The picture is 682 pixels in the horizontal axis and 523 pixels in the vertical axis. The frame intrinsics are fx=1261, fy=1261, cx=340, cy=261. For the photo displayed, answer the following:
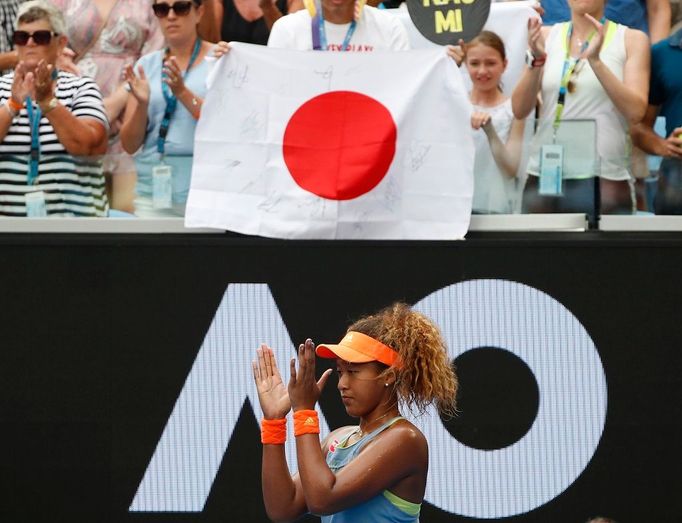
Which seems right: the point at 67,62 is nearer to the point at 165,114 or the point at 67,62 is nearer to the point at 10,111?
the point at 10,111

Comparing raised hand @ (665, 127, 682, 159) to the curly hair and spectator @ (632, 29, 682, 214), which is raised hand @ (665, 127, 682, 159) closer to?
spectator @ (632, 29, 682, 214)

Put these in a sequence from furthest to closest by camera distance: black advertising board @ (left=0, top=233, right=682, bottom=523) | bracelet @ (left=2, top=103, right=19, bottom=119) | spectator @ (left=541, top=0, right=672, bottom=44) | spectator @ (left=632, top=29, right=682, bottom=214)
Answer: spectator @ (left=541, top=0, right=672, bottom=44)
bracelet @ (left=2, top=103, right=19, bottom=119)
spectator @ (left=632, top=29, right=682, bottom=214)
black advertising board @ (left=0, top=233, right=682, bottom=523)

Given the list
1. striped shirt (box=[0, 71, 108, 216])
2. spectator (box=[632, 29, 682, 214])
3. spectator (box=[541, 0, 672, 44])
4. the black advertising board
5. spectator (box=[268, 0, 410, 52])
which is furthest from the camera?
spectator (box=[541, 0, 672, 44])

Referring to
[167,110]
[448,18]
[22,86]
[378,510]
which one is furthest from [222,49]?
[378,510]

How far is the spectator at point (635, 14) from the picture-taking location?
7.41m

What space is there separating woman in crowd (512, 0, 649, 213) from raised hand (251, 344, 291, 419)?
2714mm

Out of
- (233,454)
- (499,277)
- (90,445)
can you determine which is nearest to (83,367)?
(90,445)

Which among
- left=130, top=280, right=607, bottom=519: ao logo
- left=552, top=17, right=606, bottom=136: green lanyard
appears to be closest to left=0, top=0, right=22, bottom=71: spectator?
left=130, top=280, right=607, bottom=519: ao logo

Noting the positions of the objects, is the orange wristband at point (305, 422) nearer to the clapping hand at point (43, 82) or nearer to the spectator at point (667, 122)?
the spectator at point (667, 122)

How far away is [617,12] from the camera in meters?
7.61

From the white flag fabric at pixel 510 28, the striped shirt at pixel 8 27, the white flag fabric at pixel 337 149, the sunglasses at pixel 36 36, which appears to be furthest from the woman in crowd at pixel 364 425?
the striped shirt at pixel 8 27

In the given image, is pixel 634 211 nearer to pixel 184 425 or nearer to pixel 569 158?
pixel 569 158

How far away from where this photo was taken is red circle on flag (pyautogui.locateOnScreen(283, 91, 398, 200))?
6.35 m

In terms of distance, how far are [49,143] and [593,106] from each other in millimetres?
2841
